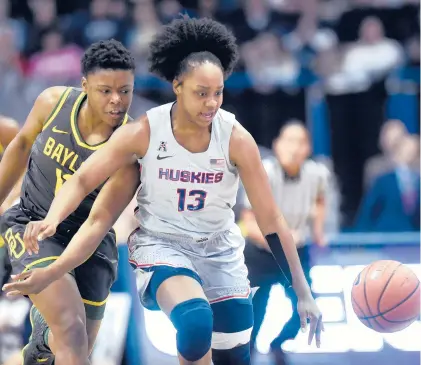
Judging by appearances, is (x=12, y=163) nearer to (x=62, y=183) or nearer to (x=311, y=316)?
(x=62, y=183)

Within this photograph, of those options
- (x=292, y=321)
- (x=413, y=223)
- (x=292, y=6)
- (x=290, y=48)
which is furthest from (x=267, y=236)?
(x=292, y=6)

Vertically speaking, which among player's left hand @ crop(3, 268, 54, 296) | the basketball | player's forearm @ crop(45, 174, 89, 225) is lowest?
the basketball

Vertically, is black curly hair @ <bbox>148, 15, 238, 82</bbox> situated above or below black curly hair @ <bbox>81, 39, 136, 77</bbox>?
above

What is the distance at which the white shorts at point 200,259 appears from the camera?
4.21 meters

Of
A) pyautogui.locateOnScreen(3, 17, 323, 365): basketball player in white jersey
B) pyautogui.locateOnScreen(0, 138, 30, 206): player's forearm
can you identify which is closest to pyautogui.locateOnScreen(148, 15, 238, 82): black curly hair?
pyautogui.locateOnScreen(3, 17, 323, 365): basketball player in white jersey

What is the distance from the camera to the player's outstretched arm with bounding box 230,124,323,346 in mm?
4156

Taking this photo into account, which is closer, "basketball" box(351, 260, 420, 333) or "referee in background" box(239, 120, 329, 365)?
"basketball" box(351, 260, 420, 333)

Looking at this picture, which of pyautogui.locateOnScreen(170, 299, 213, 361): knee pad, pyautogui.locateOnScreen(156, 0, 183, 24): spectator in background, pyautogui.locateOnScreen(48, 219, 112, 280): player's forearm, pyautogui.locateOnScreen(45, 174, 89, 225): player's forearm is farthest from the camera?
pyautogui.locateOnScreen(156, 0, 183, 24): spectator in background

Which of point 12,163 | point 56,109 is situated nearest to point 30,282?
point 12,163

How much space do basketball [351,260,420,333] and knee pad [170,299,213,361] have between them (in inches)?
57.7

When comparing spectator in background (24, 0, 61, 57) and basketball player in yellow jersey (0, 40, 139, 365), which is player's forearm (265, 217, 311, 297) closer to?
basketball player in yellow jersey (0, 40, 139, 365)

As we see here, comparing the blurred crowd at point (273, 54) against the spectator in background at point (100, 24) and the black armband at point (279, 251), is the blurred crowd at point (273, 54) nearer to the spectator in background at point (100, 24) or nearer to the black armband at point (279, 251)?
the spectator in background at point (100, 24)

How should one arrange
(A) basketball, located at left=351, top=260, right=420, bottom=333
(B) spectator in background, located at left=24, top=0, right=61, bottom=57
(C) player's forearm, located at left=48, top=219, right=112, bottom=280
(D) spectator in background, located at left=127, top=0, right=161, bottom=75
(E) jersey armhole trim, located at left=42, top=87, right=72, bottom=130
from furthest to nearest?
(B) spectator in background, located at left=24, top=0, right=61, bottom=57 < (D) spectator in background, located at left=127, top=0, right=161, bottom=75 < (A) basketball, located at left=351, top=260, right=420, bottom=333 < (E) jersey armhole trim, located at left=42, top=87, right=72, bottom=130 < (C) player's forearm, located at left=48, top=219, right=112, bottom=280

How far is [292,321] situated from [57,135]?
8.04 ft
